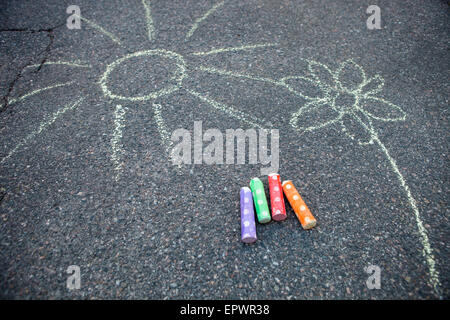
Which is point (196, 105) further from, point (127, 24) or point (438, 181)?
point (438, 181)

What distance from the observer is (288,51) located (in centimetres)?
306

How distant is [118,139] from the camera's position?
7.86ft

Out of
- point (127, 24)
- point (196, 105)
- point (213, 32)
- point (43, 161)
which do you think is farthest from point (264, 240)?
point (127, 24)

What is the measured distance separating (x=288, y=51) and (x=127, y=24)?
72.4 inches

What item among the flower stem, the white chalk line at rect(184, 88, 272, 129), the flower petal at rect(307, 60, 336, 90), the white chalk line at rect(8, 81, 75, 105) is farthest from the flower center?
the white chalk line at rect(8, 81, 75, 105)

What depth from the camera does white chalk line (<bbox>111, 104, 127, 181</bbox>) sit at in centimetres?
224

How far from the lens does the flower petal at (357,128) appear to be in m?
2.37

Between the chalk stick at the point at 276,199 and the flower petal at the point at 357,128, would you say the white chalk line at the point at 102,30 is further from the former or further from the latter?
the flower petal at the point at 357,128

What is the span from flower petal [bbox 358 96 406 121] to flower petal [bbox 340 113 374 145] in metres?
0.11

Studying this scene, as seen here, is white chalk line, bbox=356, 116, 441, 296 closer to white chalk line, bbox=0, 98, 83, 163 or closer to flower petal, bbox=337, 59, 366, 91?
flower petal, bbox=337, 59, 366, 91

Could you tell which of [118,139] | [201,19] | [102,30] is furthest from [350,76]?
[102,30]

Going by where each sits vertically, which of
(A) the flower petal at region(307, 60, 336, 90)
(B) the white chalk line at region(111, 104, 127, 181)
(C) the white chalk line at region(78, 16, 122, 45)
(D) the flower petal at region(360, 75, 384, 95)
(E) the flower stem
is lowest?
(E) the flower stem

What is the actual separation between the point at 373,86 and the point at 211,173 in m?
1.73
